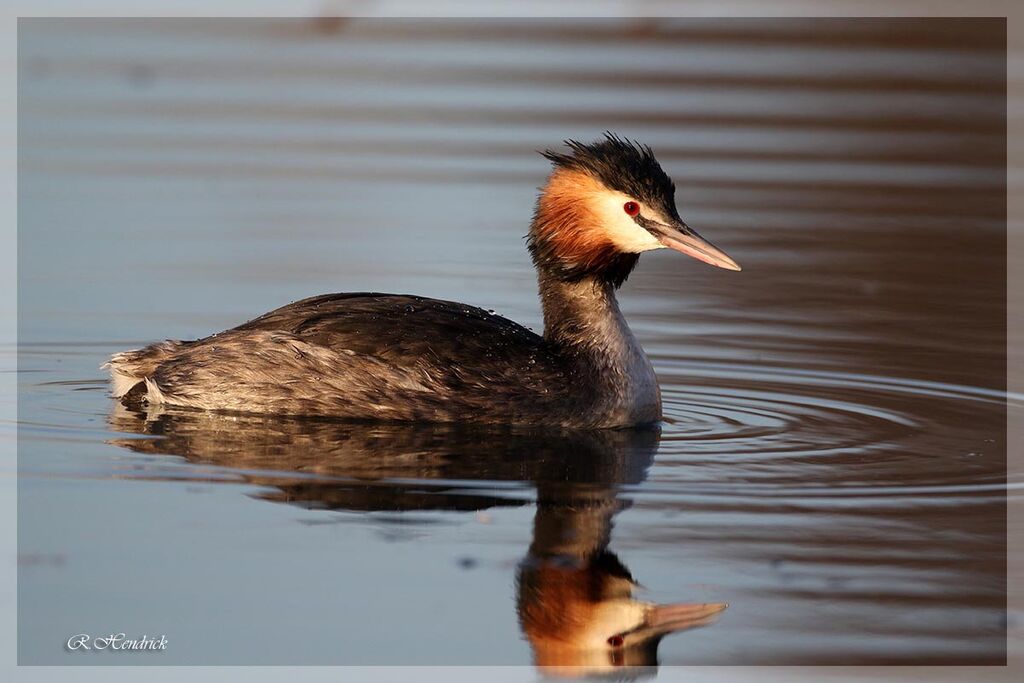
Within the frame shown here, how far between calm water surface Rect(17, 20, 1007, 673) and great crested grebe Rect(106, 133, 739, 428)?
179 mm

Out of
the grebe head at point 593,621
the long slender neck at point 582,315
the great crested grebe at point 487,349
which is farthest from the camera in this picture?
the long slender neck at point 582,315

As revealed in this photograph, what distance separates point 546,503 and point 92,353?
12.7 ft

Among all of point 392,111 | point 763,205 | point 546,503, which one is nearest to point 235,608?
point 546,503

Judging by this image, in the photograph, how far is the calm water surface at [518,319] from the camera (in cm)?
709

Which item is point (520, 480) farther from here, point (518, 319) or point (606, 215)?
point (518, 319)

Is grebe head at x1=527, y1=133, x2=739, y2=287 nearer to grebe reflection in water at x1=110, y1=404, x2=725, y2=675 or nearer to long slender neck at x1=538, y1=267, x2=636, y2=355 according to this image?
long slender neck at x1=538, y1=267, x2=636, y2=355

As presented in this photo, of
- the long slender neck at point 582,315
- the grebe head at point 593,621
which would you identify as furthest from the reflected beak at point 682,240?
the grebe head at point 593,621

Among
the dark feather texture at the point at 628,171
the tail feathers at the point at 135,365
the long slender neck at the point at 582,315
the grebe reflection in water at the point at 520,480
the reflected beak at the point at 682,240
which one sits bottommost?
the grebe reflection in water at the point at 520,480

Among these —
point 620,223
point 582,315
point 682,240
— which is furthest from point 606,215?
point 582,315

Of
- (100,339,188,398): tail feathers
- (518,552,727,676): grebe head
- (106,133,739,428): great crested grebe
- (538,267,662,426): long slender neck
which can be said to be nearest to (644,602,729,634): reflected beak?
Answer: (518,552,727,676): grebe head

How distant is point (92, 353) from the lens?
11227 mm

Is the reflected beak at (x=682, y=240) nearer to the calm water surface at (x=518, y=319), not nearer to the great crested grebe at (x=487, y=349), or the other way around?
the great crested grebe at (x=487, y=349)

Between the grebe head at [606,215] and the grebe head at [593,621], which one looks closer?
the grebe head at [593,621]

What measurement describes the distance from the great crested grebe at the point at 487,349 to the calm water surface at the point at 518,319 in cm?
18
